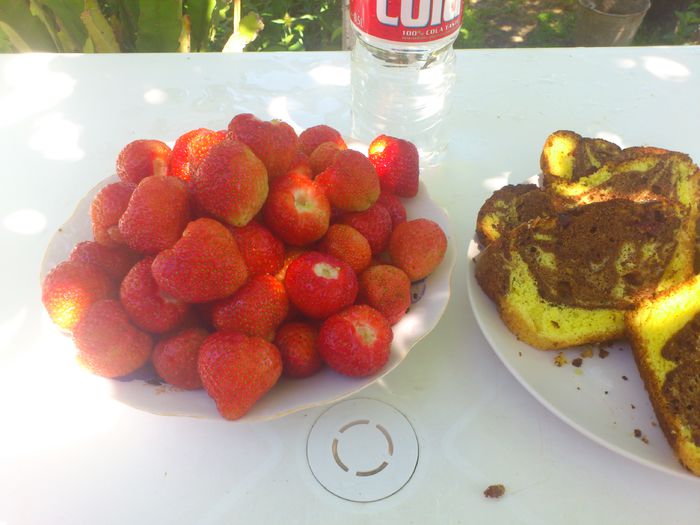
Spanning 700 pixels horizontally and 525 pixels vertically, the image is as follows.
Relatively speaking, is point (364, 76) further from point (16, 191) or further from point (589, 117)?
point (16, 191)

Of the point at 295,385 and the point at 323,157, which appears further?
the point at 323,157

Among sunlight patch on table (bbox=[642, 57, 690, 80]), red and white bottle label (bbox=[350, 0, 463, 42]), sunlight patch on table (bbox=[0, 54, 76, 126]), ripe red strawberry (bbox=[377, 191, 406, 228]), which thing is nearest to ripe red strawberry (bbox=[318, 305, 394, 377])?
ripe red strawberry (bbox=[377, 191, 406, 228])

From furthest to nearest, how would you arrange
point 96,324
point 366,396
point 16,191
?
point 16,191 < point 366,396 < point 96,324

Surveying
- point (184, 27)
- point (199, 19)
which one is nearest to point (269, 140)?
point (184, 27)

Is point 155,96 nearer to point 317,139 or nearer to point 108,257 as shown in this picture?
point 317,139

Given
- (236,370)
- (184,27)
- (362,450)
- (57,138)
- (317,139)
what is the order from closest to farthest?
(236,370), (362,450), (317,139), (57,138), (184,27)

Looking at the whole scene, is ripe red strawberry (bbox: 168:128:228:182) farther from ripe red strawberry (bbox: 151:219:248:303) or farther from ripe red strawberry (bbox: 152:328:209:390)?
ripe red strawberry (bbox: 152:328:209:390)

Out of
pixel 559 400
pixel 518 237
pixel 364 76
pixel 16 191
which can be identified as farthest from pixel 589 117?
pixel 16 191
